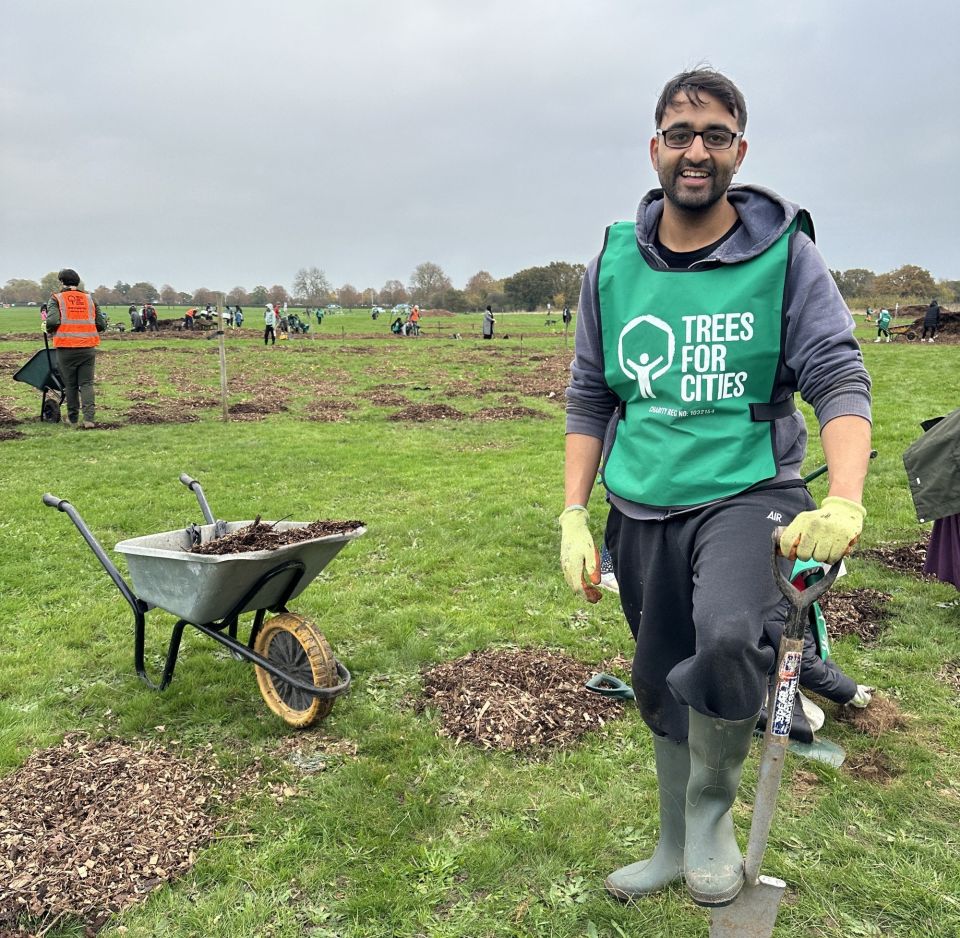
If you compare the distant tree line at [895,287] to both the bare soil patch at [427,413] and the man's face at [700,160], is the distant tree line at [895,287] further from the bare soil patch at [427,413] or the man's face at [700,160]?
the man's face at [700,160]

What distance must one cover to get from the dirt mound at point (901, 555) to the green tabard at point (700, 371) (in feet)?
14.9

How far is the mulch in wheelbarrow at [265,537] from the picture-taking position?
148 inches

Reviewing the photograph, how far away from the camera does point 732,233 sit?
89.0 inches

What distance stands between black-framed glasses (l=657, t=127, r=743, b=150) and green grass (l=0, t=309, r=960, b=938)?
243 centimetres

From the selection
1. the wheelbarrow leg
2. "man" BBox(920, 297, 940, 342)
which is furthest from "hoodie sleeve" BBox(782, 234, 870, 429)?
"man" BBox(920, 297, 940, 342)

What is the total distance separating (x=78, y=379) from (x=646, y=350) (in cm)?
1278

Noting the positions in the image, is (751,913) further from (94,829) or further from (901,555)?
(901,555)

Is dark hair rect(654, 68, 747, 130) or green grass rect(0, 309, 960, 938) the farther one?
green grass rect(0, 309, 960, 938)

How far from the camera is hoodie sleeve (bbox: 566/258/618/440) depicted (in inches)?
99.8

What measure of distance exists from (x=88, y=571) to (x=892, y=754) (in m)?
5.77

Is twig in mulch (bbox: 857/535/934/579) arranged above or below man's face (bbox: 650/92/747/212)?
below

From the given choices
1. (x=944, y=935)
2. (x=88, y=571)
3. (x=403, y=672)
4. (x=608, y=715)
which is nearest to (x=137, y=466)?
(x=88, y=571)

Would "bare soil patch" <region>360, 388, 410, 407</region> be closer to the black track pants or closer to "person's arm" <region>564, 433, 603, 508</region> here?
"person's arm" <region>564, 433, 603, 508</region>

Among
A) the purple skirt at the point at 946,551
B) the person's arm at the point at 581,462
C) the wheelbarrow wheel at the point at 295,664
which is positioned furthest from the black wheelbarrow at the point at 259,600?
the purple skirt at the point at 946,551
